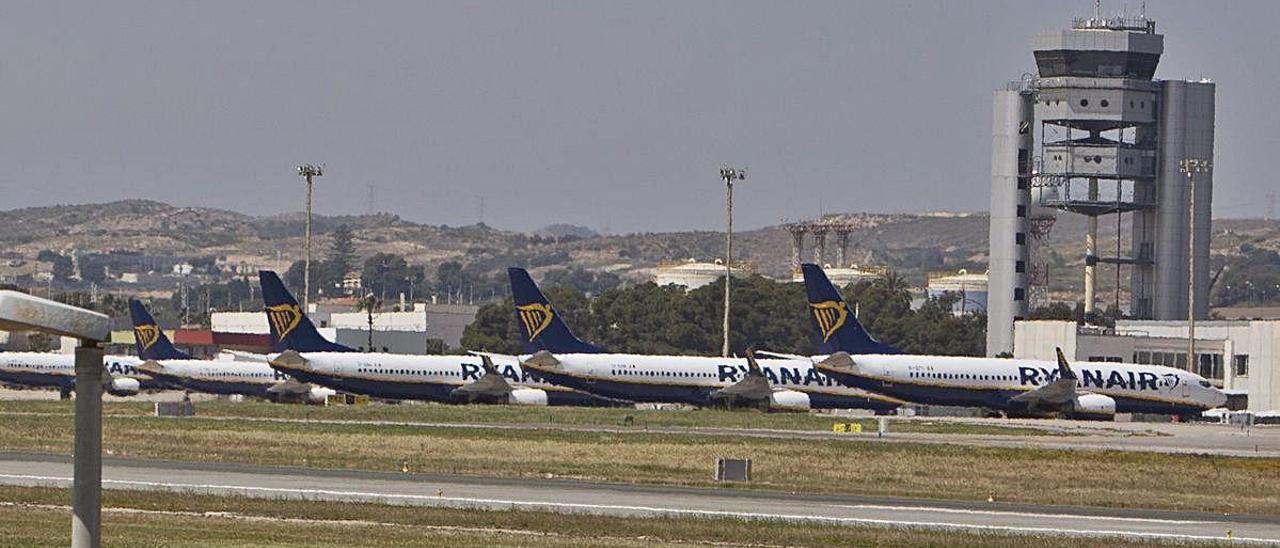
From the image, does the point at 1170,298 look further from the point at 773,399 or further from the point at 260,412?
the point at 260,412

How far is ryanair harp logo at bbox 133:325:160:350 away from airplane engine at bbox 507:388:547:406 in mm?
42272

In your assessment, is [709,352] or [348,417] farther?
[709,352]

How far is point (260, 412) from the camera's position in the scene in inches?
3971

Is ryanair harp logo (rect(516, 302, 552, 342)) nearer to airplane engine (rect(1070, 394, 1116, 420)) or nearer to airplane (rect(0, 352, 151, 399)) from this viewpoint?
airplane engine (rect(1070, 394, 1116, 420))

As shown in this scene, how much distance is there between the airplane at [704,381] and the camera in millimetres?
108562

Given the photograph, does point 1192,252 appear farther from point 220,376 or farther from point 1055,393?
point 220,376

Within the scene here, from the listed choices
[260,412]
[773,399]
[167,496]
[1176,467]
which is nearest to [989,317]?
[773,399]

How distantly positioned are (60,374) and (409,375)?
40889 mm

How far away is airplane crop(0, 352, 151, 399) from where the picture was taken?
5694 inches

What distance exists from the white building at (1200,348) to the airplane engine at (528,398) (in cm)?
4213

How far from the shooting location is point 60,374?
146 meters

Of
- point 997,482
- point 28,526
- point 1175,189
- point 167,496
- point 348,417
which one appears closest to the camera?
point 28,526

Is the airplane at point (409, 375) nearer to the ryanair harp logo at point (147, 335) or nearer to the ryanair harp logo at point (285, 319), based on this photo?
the ryanair harp logo at point (285, 319)

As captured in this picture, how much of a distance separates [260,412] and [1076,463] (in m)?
46.0
